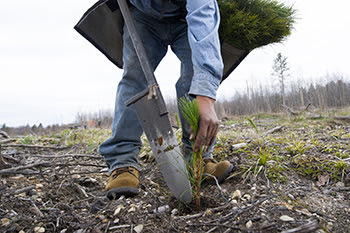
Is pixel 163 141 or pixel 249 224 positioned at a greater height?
pixel 163 141

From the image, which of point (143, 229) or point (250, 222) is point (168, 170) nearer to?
point (143, 229)

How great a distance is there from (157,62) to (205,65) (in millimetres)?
850

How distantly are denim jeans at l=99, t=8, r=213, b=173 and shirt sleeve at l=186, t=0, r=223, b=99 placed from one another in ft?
1.56

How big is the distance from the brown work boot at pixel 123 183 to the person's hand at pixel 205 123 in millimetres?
602

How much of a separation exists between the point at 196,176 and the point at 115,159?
2.39 ft

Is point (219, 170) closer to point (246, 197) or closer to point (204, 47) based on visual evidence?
point (246, 197)

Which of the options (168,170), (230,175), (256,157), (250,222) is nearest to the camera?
(250,222)

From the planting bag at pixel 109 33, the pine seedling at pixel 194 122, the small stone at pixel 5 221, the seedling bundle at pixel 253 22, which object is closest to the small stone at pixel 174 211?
the pine seedling at pixel 194 122

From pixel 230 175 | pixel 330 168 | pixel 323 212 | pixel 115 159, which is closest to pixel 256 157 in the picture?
pixel 230 175

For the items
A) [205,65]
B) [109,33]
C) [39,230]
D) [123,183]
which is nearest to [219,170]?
[123,183]

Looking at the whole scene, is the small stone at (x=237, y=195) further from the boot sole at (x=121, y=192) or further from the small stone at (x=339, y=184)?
the small stone at (x=339, y=184)

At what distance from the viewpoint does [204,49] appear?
1363 mm

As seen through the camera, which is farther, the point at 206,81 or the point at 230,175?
the point at 230,175

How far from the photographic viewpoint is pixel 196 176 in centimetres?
143
